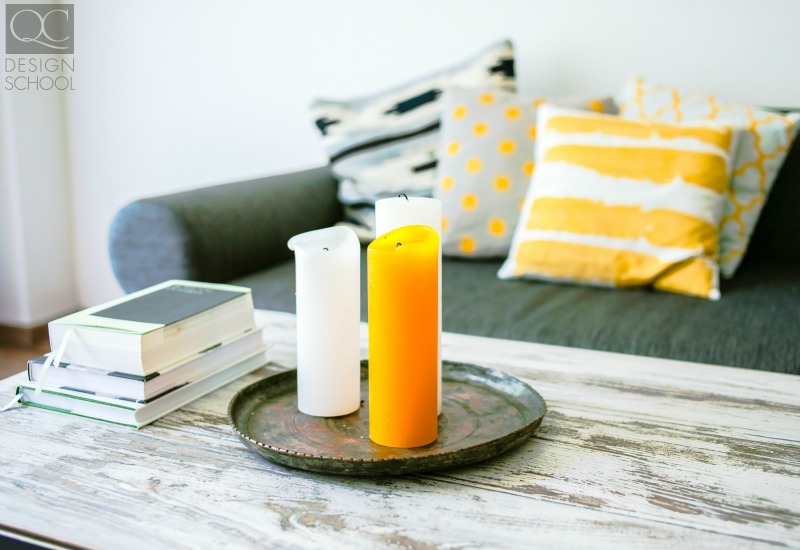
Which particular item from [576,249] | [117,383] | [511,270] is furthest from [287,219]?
[117,383]

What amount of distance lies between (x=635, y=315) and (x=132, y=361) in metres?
0.94

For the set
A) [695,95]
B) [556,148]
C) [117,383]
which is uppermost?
[695,95]

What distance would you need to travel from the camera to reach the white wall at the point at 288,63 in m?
2.00

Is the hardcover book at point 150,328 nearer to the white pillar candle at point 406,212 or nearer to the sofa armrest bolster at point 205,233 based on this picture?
the white pillar candle at point 406,212

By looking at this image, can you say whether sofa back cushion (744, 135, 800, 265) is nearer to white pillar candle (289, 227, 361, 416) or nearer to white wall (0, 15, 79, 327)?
white pillar candle (289, 227, 361, 416)

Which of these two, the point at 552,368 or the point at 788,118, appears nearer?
the point at 552,368

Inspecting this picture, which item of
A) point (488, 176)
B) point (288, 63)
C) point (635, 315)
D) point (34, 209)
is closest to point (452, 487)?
point (635, 315)

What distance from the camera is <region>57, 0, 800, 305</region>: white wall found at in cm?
200

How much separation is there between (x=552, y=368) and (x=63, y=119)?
2.39m

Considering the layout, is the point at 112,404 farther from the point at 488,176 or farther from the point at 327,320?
the point at 488,176

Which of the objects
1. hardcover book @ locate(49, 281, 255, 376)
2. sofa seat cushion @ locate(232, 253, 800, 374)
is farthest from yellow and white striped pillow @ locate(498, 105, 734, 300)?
hardcover book @ locate(49, 281, 255, 376)

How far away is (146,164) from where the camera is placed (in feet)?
9.14

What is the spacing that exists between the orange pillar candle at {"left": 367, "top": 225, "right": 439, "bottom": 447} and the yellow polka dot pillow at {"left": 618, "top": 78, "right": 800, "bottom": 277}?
1.19 metres

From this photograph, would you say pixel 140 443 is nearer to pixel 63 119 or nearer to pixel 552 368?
pixel 552 368
